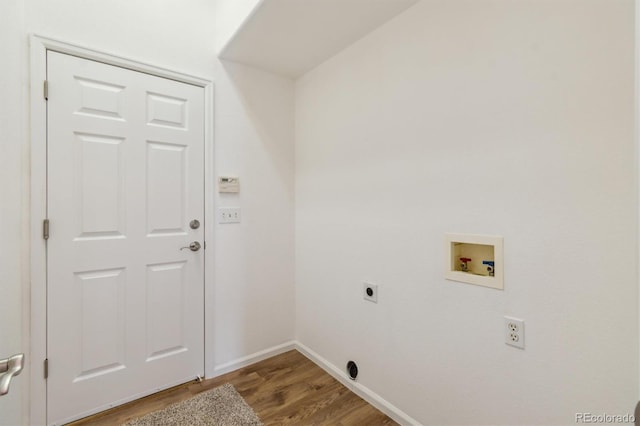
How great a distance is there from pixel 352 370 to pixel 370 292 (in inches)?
22.5

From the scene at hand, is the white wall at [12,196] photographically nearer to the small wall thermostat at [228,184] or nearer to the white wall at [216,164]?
the white wall at [216,164]

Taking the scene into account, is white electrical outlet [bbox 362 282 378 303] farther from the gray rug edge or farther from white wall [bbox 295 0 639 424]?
the gray rug edge

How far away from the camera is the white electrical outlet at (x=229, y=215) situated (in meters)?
2.08

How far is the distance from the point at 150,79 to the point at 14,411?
1.95 metres

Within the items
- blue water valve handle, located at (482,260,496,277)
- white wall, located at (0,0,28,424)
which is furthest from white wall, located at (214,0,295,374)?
blue water valve handle, located at (482,260,496,277)

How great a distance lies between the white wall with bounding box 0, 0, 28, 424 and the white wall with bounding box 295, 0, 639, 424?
1750mm

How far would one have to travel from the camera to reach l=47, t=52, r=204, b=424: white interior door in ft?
5.15

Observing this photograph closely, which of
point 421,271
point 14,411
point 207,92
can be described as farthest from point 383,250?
point 14,411

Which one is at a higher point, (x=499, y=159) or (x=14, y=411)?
(x=499, y=159)

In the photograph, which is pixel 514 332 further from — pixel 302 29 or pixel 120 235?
pixel 120 235

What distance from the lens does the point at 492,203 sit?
48.3 inches

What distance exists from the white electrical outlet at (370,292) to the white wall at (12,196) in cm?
185

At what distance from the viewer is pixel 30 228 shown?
58.6 inches

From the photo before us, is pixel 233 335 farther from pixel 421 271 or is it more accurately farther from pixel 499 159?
pixel 499 159
